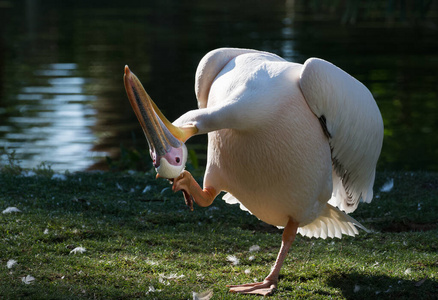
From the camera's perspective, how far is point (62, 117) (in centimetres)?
1180

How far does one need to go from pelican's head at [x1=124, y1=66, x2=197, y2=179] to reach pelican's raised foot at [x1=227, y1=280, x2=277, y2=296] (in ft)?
3.77

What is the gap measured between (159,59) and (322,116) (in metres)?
14.8

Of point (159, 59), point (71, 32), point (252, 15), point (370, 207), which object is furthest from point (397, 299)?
point (252, 15)

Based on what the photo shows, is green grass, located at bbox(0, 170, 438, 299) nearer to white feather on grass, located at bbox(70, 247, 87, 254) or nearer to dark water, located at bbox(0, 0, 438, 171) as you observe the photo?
white feather on grass, located at bbox(70, 247, 87, 254)

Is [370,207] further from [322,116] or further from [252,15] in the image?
[252,15]

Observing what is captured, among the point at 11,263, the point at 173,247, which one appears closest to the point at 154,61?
the point at 173,247

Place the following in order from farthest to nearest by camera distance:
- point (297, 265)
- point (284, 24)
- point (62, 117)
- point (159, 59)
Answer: point (284, 24) → point (159, 59) → point (62, 117) → point (297, 265)

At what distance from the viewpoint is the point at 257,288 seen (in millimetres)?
3969

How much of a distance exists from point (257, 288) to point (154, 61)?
1454 cm

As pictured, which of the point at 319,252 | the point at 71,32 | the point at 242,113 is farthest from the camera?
the point at 71,32

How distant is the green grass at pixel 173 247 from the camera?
397 cm

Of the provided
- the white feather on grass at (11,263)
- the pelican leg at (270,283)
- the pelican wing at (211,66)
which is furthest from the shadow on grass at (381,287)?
the white feather on grass at (11,263)

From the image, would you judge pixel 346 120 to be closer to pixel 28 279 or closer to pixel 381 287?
pixel 381 287

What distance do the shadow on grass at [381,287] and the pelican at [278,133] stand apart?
0.47 metres
